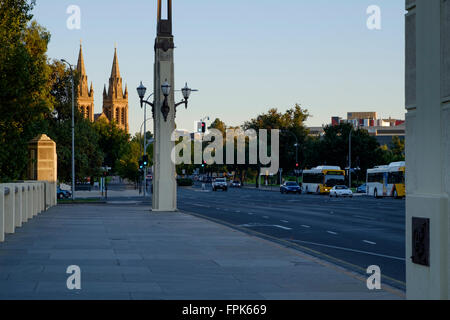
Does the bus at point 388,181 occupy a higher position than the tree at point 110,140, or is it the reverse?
the tree at point 110,140

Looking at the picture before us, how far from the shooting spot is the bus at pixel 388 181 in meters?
60.1

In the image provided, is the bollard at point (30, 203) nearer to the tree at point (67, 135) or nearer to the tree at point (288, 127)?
the tree at point (67, 135)

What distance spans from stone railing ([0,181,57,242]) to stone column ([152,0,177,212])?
207 inches

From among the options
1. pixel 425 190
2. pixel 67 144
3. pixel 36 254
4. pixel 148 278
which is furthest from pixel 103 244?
pixel 67 144

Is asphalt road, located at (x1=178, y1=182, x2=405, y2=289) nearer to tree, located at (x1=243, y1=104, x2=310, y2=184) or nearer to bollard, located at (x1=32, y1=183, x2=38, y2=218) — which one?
bollard, located at (x1=32, y1=183, x2=38, y2=218)

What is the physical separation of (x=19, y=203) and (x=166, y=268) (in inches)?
446

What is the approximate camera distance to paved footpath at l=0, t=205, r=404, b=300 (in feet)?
31.8

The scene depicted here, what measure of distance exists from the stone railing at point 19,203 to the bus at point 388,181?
31781mm

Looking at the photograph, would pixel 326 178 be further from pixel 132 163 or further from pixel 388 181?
pixel 132 163

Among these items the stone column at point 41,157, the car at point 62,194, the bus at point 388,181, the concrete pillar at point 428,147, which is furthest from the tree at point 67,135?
the concrete pillar at point 428,147

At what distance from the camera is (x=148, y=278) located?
1109 centimetres
